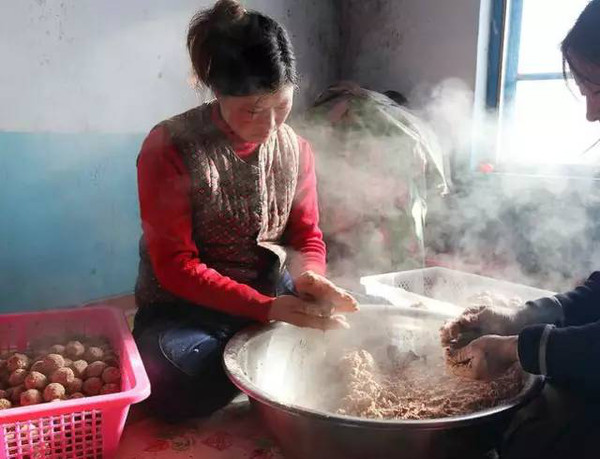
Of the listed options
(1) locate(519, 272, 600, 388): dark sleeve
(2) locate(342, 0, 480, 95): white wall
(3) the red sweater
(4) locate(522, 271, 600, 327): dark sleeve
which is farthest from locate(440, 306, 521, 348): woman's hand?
(2) locate(342, 0, 480, 95): white wall

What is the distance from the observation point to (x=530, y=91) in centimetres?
245

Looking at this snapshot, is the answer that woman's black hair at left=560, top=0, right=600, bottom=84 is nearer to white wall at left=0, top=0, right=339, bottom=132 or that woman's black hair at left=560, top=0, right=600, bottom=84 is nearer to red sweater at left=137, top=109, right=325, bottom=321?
red sweater at left=137, top=109, right=325, bottom=321

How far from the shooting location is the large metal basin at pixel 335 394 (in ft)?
3.00

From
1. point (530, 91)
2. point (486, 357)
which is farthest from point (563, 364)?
point (530, 91)

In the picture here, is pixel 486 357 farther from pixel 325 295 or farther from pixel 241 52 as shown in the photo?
pixel 241 52

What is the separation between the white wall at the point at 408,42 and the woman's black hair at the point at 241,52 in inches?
56.8

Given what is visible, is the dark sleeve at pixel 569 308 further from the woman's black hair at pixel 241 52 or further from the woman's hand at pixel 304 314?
the woman's black hair at pixel 241 52

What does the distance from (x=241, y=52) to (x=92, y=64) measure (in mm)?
914

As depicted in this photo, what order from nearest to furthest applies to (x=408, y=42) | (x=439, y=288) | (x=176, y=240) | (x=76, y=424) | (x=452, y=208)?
(x=76, y=424) → (x=176, y=240) → (x=439, y=288) → (x=452, y=208) → (x=408, y=42)

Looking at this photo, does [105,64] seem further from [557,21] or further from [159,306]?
[557,21]

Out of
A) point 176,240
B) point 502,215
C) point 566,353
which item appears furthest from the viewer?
point 502,215

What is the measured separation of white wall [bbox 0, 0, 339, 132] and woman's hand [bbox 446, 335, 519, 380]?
4.38 feet

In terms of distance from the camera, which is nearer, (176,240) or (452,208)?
(176,240)

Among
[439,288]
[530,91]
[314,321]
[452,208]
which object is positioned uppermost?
[530,91]
